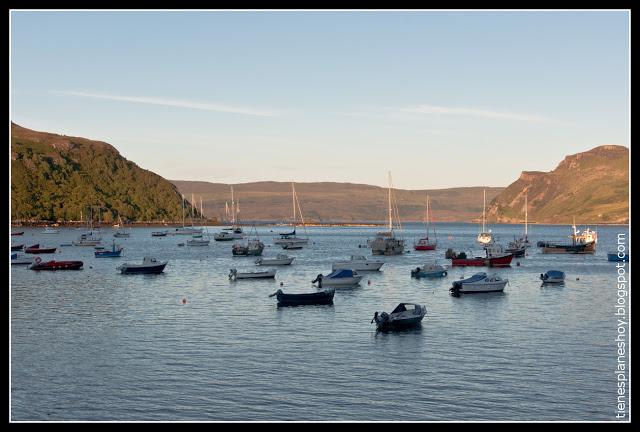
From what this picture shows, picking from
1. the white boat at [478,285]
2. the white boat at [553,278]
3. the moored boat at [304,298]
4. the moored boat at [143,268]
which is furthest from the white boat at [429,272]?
the moored boat at [143,268]

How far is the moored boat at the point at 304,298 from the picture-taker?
71.7m

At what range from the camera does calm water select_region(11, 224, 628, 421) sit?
37.3 m

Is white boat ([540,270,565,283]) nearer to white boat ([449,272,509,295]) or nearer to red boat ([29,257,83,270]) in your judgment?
white boat ([449,272,509,295])

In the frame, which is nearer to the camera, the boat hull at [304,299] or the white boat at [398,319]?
the white boat at [398,319]

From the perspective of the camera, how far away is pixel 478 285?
83.5 meters

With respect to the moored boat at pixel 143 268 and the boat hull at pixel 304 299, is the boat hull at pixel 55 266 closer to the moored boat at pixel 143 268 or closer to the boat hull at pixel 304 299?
the moored boat at pixel 143 268

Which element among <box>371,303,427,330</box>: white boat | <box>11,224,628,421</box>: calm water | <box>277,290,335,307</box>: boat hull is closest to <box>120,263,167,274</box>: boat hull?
<box>11,224,628,421</box>: calm water

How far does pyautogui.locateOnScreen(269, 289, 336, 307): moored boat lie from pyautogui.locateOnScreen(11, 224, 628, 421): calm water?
1.13 meters

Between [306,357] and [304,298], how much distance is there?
2478cm

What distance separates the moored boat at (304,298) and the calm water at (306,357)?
3.70 feet

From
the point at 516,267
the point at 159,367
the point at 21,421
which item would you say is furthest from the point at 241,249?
the point at 21,421

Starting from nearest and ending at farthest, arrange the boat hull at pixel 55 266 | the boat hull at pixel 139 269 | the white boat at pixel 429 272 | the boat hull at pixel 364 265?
the white boat at pixel 429 272 < the boat hull at pixel 139 269 < the boat hull at pixel 364 265 < the boat hull at pixel 55 266

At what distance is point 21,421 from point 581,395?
26047mm

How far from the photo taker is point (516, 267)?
128625 millimetres
